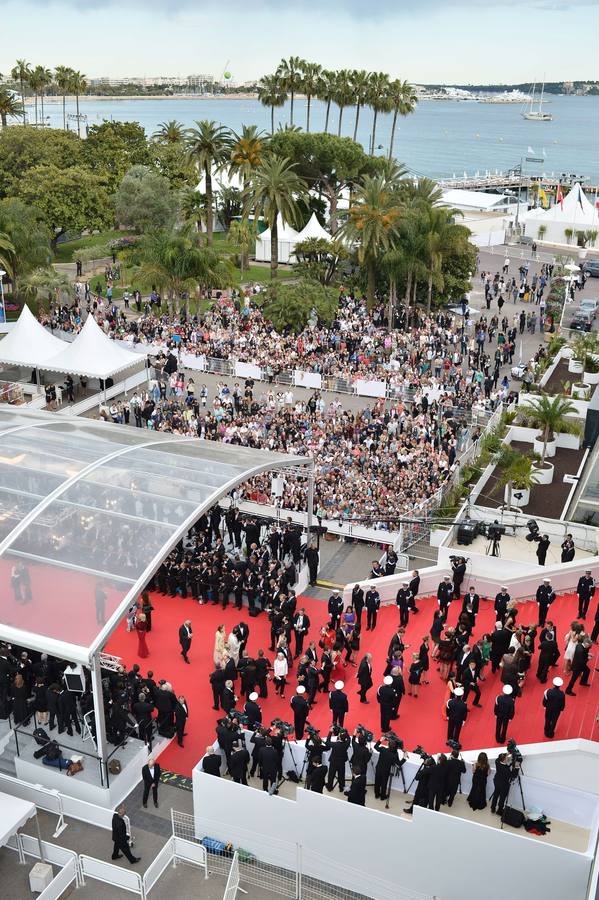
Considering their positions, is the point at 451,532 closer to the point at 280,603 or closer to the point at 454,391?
the point at 280,603

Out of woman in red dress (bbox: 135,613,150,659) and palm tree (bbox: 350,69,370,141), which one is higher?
palm tree (bbox: 350,69,370,141)

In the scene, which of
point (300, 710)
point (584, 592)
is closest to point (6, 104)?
point (584, 592)

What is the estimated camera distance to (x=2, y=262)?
43406mm

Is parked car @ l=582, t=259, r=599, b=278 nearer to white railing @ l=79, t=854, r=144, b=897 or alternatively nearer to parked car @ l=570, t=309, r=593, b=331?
parked car @ l=570, t=309, r=593, b=331

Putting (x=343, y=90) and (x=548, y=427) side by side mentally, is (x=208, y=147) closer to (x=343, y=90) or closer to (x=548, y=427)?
(x=343, y=90)

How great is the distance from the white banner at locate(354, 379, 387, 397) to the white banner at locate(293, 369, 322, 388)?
169cm

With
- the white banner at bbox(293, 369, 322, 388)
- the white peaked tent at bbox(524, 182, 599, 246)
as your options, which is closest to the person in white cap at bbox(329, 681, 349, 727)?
the white banner at bbox(293, 369, 322, 388)

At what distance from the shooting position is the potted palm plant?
26359 millimetres

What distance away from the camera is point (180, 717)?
15797 mm

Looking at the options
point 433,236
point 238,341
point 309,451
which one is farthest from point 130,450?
point 433,236

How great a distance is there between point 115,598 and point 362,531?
34.2 ft

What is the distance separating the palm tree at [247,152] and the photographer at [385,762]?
4751 centimetres

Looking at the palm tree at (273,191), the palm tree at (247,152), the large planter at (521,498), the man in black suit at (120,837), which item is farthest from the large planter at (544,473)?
the palm tree at (247,152)

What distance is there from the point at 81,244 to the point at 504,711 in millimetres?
57259
